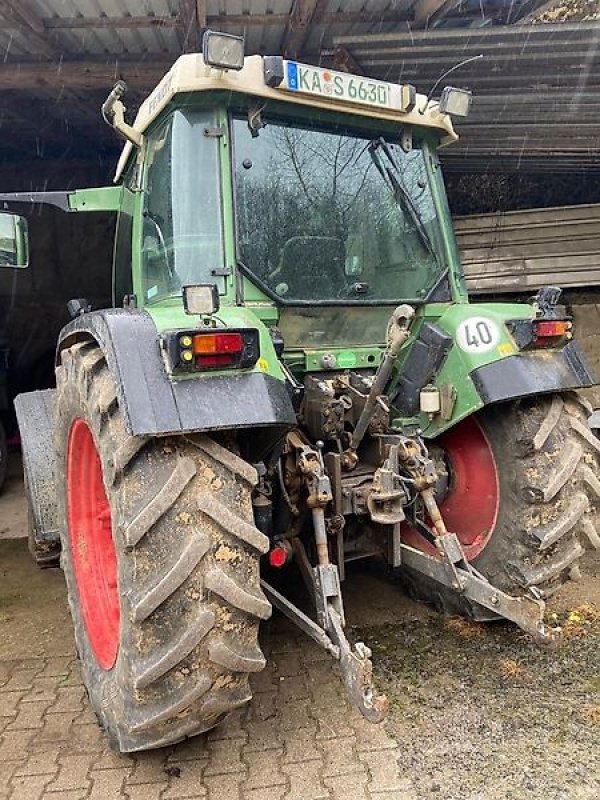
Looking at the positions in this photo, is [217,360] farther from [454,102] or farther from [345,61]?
[345,61]

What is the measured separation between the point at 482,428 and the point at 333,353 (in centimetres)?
78

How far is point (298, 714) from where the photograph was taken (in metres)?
2.74

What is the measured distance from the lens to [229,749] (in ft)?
8.32

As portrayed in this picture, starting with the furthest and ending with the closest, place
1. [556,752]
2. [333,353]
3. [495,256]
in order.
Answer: [495,256] → [333,353] → [556,752]

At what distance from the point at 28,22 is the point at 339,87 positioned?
3.04 metres

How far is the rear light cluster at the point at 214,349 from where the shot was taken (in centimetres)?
218

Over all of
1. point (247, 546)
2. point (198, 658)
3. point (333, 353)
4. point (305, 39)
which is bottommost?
point (198, 658)

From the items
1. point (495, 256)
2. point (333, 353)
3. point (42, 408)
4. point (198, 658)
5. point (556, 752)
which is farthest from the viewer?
point (495, 256)

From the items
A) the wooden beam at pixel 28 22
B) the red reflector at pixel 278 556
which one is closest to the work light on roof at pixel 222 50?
the red reflector at pixel 278 556

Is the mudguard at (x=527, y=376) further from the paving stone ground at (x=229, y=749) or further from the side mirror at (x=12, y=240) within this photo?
the side mirror at (x=12, y=240)

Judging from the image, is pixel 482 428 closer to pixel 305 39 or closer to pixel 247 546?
pixel 247 546

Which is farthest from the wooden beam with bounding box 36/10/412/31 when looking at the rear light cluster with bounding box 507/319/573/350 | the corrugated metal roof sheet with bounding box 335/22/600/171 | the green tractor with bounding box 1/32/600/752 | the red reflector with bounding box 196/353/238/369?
the red reflector with bounding box 196/353/238/369

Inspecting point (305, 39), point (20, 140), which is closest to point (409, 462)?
point (305, 39)

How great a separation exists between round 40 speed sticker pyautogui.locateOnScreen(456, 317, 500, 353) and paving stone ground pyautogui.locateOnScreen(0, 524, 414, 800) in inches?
60.4
